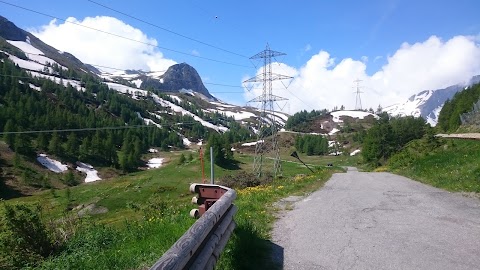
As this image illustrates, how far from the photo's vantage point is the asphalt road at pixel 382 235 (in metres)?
6.52

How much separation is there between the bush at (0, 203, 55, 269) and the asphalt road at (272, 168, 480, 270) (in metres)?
7.12

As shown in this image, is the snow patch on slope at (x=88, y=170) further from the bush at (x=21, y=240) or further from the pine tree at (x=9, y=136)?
the bush at (x=21, y=240)

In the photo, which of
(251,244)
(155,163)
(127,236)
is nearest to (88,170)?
(155,163)

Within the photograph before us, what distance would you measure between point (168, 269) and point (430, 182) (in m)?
20.0

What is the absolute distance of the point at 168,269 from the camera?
3676mm

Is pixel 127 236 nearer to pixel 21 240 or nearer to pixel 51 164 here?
pixel 21 240

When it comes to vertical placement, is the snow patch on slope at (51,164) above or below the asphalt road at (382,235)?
below

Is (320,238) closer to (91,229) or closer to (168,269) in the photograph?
(168,269)

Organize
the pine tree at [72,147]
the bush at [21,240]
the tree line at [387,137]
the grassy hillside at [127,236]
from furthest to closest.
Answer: the pine tree at [72,147] → the tree line at [387,137] → the bush at [21,240] → the grassy hillside at [127,236]

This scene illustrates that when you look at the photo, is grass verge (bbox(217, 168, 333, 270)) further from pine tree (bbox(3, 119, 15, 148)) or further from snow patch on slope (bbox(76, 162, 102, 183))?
pine tree (bbox(3, 119, 15, 148))

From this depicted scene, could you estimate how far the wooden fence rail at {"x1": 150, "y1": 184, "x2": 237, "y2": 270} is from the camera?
3965 millimetres

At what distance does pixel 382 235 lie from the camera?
823 cm

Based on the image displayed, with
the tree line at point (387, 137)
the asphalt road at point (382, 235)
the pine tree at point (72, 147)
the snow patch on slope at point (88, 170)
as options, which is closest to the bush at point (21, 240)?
the asphalt road at point (382, 235)

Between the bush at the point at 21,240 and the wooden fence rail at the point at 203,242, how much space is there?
6906 millimetres
